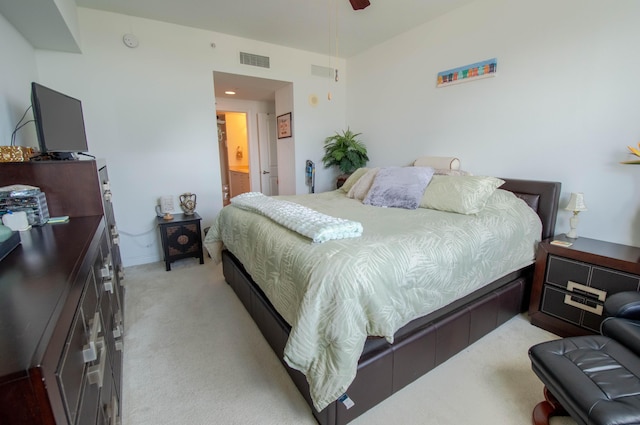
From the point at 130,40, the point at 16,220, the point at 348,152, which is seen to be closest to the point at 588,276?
the point at 348,152

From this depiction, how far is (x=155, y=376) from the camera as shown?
5.80 feet

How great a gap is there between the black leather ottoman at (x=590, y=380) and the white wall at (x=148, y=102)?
3660 millimetres

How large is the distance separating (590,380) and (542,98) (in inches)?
88.8

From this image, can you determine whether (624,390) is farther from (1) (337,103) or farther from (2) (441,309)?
(1) (337,103)

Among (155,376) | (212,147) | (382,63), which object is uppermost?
(382,63)

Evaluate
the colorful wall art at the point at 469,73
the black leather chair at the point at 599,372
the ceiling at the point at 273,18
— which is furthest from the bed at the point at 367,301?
the ceiling at the point at 273,18

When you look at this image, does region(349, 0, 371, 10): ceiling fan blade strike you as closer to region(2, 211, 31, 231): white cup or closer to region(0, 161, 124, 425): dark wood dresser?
region(0, 161, 124, 425): dark wood dresser

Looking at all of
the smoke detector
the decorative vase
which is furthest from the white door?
the smoke detector

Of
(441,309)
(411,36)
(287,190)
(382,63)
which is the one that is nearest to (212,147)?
(287,190)

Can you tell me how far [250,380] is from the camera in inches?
68.6

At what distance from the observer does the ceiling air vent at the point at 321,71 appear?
431 centimetres

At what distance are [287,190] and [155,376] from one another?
3.39 m

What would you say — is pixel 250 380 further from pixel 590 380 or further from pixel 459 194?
pixel 459 194

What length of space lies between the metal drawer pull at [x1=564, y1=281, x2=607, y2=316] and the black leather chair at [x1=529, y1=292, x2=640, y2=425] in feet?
1.15
